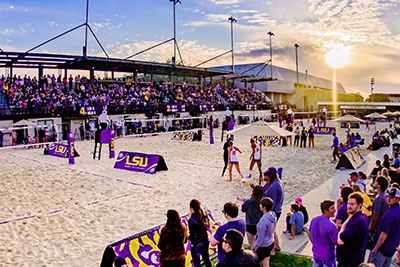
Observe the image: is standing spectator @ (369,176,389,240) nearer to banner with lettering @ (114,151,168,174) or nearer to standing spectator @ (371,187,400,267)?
standing spectator @ (371,187,400,267)

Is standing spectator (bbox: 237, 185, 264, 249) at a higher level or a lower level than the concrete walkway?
higher

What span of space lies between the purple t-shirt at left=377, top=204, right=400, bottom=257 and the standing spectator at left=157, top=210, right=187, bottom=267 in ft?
9.03

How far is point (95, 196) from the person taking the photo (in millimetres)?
10344

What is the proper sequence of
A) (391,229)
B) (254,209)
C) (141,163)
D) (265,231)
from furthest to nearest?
(141,163), (254,209), (265,231), (391,229)

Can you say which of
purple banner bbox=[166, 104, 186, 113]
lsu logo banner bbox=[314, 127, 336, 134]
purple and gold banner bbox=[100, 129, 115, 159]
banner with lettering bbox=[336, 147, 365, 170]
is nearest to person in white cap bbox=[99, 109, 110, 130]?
purple and gold banner bbox=[100, 129, 115, 159]

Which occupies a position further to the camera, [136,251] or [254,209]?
[254,209]

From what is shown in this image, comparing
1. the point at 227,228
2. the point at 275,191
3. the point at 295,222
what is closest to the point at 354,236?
the point at 227,228

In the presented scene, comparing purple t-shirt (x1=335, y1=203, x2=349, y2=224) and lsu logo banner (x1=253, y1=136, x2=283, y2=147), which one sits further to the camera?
lsu logo banner (x1=253, y1=136, x2=283, y2=147)

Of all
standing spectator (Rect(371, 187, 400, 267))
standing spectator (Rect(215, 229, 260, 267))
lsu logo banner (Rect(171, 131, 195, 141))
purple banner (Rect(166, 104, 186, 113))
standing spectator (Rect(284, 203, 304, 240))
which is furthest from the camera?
purple banner (Rect(166, 104, 186, 113))

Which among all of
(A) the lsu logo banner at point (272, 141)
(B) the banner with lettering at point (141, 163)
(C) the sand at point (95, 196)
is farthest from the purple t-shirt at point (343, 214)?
(A) the lsu logo banner at point (272, 141)

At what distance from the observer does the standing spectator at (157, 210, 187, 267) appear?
13.9ft

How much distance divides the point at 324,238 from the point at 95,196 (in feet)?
26.1

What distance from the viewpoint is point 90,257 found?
6.14m

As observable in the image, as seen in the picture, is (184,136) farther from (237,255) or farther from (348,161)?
(237,255)
